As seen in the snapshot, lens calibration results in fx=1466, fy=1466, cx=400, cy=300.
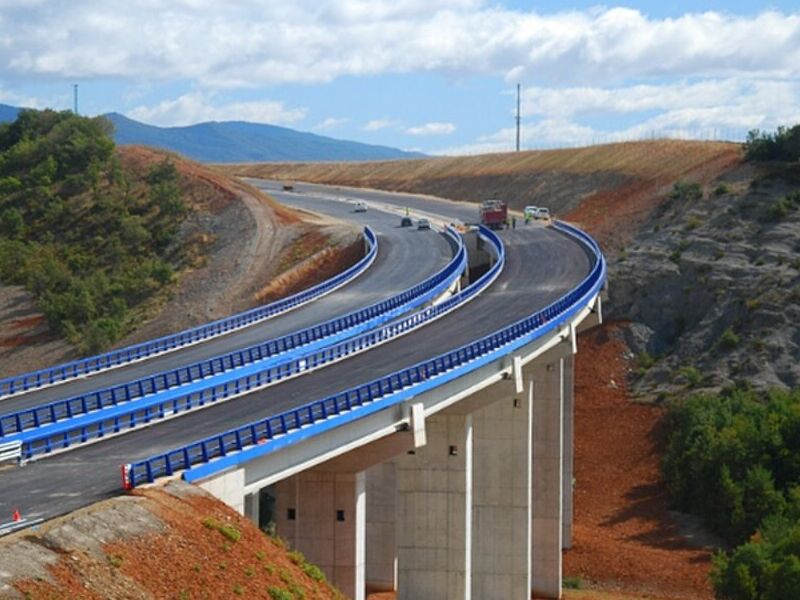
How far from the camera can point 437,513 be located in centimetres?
4822

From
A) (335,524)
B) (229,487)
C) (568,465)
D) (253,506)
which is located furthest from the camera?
(568,465)

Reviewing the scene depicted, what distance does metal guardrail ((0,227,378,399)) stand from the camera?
4712 cm

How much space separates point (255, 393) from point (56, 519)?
16.5 m

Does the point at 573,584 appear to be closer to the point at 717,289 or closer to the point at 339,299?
the point at 339,299

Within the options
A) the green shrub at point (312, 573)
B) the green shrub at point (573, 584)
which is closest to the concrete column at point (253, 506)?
the green shrub at point (312, 573)

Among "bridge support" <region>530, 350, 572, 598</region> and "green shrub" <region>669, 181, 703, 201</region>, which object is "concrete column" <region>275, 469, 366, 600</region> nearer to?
"bridge support" <region>530, 350, 572, 598</region>

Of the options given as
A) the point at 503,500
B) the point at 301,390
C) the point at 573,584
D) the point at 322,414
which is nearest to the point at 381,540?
the point at 503,500

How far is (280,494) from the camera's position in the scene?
41.3 m

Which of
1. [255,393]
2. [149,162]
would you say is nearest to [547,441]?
[255,393]

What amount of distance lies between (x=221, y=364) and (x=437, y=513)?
8.63 meters

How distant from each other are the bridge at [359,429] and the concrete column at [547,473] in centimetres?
8

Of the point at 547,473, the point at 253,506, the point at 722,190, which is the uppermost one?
the point at 722,190

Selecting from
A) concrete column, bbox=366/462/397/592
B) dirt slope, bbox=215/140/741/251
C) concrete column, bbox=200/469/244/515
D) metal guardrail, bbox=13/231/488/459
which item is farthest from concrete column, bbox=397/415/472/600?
dirt slope, bbox=215/140/741/251

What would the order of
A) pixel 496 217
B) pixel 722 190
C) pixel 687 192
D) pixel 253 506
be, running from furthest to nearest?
1. pixel 496 217
2. pixel 687 192
3. pixel 722 190
4. pixel 253 506
